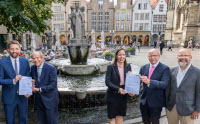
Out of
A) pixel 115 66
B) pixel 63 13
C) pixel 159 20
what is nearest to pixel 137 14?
pixel 159 20

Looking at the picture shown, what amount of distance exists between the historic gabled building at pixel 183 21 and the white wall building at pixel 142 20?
379 inches

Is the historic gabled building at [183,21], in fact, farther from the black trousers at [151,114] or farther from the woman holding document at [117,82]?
the woman holding document at [117,82]

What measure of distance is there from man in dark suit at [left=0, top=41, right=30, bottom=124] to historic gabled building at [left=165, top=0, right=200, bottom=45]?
27.8 metres

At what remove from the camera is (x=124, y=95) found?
9.78 feet

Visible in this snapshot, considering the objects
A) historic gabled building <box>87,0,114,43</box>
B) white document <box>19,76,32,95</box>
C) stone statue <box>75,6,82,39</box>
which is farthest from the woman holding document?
historic gabled building <box>87,0,114,43</box>

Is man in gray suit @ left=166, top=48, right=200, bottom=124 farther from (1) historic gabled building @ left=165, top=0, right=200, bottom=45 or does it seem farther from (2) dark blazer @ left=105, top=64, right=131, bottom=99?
(1) historic gabled building @ left=165, top=0, right=200, bottom=45

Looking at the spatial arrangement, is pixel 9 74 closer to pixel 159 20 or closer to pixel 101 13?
pixel 101 13

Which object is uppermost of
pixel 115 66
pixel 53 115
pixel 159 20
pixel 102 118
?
pixel 159 20

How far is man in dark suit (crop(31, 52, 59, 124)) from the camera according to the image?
276cm

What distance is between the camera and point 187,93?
2.51 metres

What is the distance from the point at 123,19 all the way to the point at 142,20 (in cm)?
541

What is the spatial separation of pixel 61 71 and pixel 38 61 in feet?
14.3

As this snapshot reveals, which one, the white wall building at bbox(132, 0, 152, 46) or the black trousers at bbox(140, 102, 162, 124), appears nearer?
the black trousers at bbox(140, 102, 162, 124)

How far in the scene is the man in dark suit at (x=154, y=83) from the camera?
102 inches
